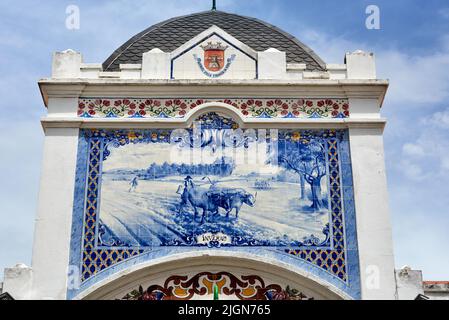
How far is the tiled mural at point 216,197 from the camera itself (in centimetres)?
1310

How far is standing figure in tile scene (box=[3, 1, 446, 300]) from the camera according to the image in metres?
13.0

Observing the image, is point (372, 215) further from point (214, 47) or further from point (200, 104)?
point (214, 47)

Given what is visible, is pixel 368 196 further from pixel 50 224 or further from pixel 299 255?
pixel 50 224

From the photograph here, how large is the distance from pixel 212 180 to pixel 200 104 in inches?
56.4

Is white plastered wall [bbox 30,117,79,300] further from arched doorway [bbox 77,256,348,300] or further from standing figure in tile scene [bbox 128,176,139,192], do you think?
standing figure in tile scene [bbox 128,176,139,192]

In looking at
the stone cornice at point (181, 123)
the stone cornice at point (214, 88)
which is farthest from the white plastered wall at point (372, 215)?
the stone cornice at point (214, 88)

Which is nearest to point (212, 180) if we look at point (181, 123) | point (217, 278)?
point (181, 123)

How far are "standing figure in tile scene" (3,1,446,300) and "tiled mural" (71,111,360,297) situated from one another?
0.7 inches

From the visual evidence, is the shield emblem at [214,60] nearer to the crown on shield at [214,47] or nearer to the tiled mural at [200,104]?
the crown on shield at [214,47]

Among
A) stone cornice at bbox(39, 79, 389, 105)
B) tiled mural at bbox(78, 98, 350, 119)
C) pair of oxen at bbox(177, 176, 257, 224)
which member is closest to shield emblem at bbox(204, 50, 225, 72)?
stone cornice at bbox(39, 79, 389, 105)

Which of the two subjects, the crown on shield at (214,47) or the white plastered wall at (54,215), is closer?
the white plastered wall at (54,215)

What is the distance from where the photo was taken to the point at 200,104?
1413 centimetres

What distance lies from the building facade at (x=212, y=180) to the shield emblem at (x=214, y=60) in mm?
27

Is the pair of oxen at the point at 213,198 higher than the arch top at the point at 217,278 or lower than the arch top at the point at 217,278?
higher
